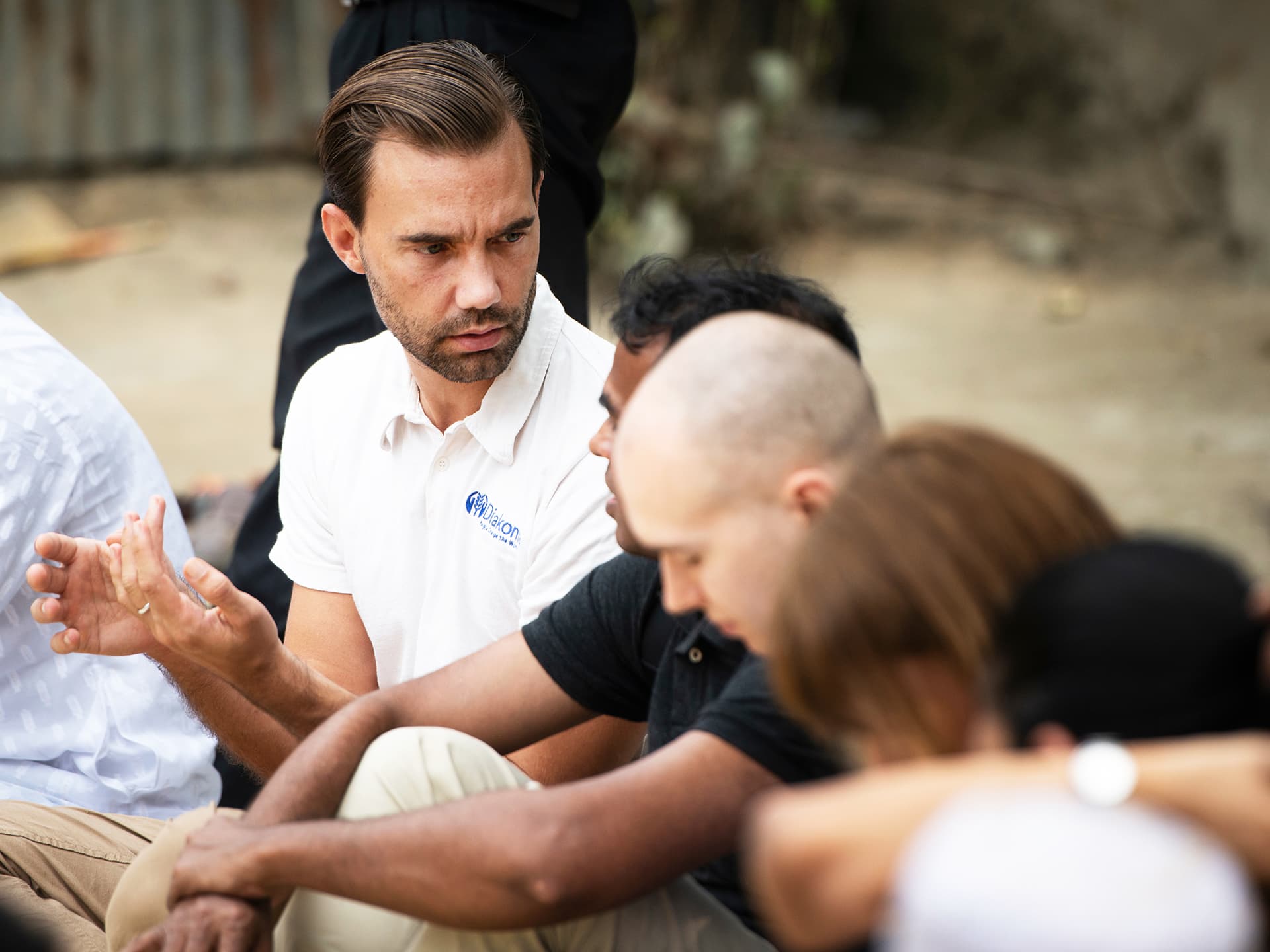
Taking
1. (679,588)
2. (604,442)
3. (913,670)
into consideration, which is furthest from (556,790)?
(604,442)

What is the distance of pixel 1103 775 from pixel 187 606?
4.41 feet

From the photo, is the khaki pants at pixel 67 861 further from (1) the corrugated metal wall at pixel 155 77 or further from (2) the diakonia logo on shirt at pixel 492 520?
(1) the corrugated metal wall at pixel 155 77

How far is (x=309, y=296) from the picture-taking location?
10.4ft

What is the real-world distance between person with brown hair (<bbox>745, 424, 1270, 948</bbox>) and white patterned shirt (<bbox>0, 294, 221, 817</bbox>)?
1374 millimetres

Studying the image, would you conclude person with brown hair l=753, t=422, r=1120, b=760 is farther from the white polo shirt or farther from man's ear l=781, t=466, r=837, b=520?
the white polo shirt

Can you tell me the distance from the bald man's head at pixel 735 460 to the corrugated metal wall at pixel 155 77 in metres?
6.27

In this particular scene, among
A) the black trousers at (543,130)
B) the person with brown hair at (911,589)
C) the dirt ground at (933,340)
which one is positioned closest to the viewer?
the person with brown hair at (911,589)

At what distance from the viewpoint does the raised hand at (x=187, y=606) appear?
1931 mm

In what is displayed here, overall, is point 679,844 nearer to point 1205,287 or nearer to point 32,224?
point 1205,287

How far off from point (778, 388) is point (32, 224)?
6.23 m

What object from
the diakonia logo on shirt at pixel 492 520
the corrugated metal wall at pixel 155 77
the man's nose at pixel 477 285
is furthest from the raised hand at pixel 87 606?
the corrugated metal wall at pixel 155 77

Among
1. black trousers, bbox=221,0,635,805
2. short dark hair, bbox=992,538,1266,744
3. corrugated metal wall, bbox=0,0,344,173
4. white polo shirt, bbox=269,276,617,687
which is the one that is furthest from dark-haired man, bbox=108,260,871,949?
corrugated metal wall, bbox=0,0,344,173

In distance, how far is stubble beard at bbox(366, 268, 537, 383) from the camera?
2.27 metres

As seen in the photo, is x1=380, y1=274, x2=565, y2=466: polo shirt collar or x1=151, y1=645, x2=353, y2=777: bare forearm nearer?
x1=151, y1=645, x2=353, y2=777: bare forearm
